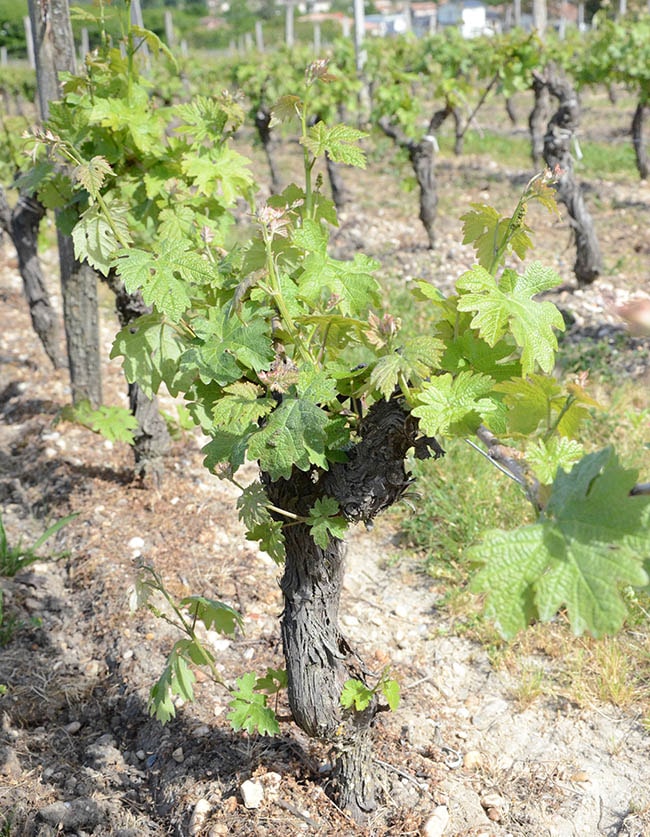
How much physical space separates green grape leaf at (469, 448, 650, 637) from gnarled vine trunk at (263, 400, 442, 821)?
54 cm

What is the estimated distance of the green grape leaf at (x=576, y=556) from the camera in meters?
1.03

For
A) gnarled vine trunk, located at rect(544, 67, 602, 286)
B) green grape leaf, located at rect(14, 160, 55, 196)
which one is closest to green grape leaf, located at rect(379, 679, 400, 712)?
green grape leaf, located at rect(14, 160, 55, 196)

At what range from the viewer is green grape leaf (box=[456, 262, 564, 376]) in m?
1.36

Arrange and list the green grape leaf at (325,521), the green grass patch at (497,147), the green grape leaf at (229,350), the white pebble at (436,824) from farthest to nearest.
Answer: the green grass patch at (497,147) → the white pebble at (436,824) → the green grape leaf at (325,521) → the green grape leaf at (229,350)

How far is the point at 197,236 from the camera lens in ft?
7.58

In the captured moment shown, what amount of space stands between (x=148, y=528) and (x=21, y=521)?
712mm

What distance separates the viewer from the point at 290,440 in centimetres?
144

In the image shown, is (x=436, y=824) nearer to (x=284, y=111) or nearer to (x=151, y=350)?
(x=151, y=350)

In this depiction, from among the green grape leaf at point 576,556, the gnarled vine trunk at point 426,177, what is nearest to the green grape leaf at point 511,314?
the green grape leaf at point 576,556

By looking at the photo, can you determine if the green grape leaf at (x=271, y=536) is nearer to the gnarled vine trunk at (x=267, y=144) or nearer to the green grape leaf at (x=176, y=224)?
the green grape leaf at (x=176, y=224)

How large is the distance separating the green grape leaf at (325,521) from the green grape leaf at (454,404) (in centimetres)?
40

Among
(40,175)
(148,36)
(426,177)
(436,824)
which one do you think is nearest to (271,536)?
(436,824)

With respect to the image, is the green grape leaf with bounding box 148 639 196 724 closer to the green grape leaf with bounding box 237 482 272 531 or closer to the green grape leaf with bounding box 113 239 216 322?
the green grape leaf with bounding box 237 482 272 531

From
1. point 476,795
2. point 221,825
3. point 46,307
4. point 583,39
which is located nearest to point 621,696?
point 476,795
